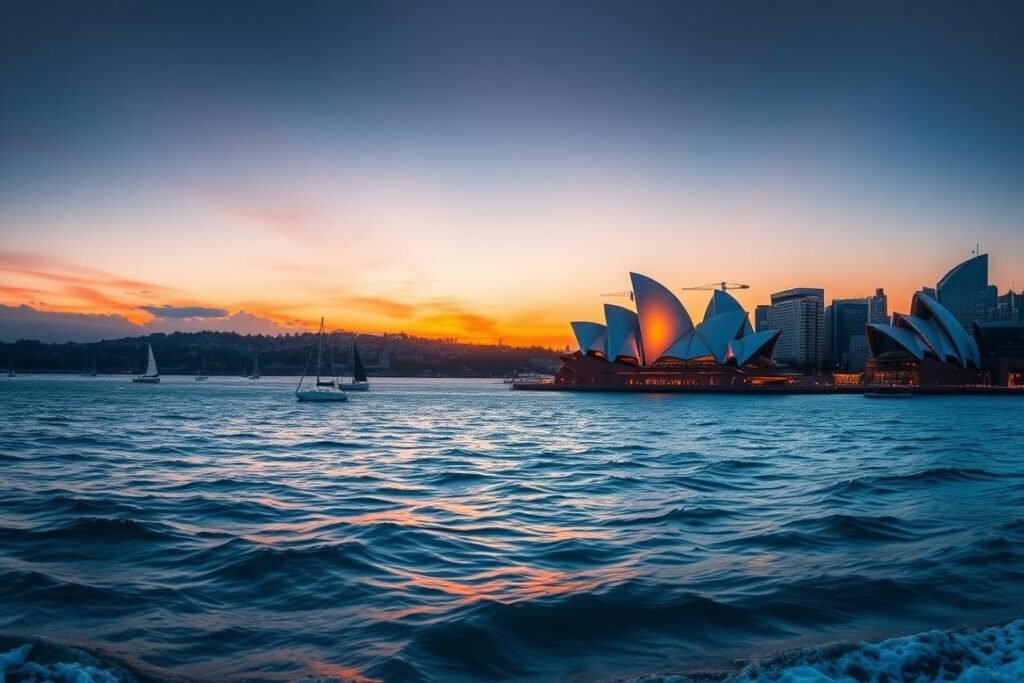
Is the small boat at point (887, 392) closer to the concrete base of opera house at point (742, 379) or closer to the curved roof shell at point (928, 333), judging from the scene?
the concrete base of opera house at point (742, 379)

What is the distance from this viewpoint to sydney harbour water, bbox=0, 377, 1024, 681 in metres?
4.07

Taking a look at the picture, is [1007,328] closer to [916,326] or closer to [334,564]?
[916,326]

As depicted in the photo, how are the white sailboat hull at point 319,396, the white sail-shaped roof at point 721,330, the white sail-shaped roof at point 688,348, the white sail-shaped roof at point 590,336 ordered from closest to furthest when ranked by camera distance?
the white sailboat hull at point 319,396 < the white sail-shaped roof at point 688,348 < the white sail-shaped roof at point 721,330 < the white sail-shaped roof at point 590,336

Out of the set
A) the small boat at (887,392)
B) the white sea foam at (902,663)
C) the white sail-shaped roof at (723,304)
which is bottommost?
the small boat at (887,392)

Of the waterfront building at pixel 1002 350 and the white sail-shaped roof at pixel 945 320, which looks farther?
the waterfront building at pixel 1002 350

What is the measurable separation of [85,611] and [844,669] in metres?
4.94

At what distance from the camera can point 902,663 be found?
373 centimetres

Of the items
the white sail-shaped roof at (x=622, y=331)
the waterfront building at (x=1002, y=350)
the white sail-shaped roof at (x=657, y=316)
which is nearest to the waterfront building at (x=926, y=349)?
the waterfront building at (x=1002, y=350)

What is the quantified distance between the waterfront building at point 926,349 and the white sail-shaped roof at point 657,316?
76.2 ft

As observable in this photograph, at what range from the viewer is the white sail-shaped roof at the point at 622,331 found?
2965 inches

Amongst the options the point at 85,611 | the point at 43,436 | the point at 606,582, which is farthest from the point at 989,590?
the point at 43,436

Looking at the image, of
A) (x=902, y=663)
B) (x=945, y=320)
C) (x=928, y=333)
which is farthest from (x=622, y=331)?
(x=902, y=663)

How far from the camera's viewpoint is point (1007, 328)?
283 feet

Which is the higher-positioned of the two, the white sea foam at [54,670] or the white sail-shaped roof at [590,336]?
the white sail-shaped roof at [590,336]
